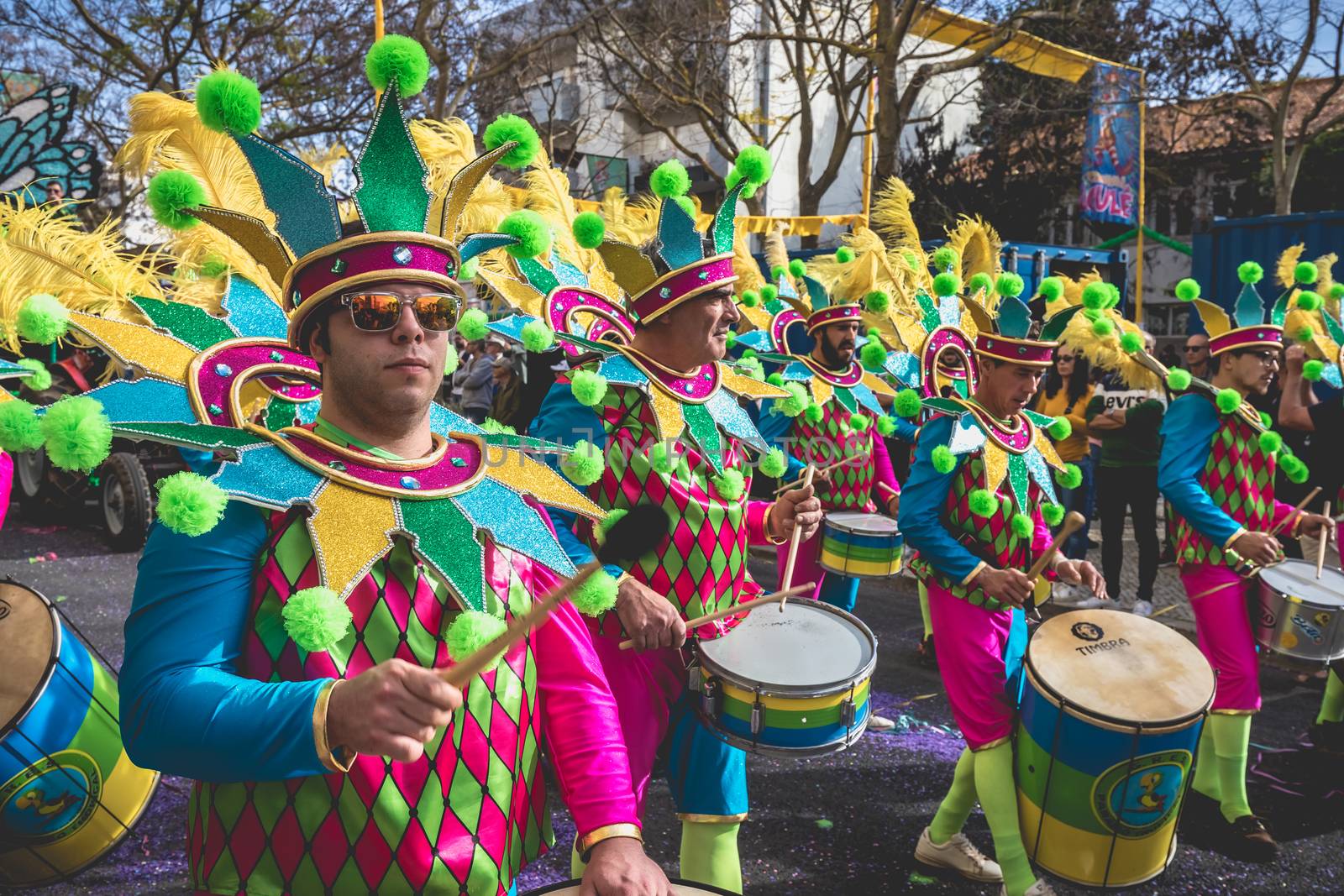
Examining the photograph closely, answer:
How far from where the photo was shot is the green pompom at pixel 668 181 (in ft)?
9.87

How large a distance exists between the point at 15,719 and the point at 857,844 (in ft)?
9.62

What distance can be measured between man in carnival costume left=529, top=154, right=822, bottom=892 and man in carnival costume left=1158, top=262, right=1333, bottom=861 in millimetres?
1986

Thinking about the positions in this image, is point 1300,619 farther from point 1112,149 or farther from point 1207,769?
point 1112,149

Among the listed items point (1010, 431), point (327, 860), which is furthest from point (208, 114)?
point (1010, 431)

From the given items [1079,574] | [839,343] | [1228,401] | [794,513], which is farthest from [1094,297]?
[839,343]

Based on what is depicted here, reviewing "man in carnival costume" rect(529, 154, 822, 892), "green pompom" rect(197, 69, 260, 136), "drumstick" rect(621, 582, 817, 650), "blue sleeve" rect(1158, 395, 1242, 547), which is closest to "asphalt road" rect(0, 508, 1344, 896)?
"man in carnival costume" rect(529, 154, 822, 892)

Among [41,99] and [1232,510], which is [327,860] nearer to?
[1232,510]

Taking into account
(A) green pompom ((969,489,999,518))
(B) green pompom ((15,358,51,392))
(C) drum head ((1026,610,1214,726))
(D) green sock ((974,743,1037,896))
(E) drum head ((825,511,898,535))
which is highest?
(B) green pompom ((15,358,51,392))

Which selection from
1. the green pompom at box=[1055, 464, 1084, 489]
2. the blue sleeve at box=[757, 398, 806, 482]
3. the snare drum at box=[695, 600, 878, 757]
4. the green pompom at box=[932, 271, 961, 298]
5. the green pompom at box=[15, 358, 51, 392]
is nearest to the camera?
the green pompom at box=[15, 358, 51, 392]

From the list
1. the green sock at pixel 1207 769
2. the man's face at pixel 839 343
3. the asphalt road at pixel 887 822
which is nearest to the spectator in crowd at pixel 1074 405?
the asphalt road at pixel 887 822

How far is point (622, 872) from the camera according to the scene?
5.29 ft

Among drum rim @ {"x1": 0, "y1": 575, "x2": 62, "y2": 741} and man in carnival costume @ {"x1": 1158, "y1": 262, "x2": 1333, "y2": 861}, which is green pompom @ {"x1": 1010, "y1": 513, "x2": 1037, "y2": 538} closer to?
man in carnival costume @ {"x1": 1158, "y1": 262, "x2": 1333, "y2": 861}

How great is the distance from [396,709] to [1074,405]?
7.59 m

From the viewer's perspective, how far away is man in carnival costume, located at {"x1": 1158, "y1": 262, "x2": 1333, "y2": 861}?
151 inches
